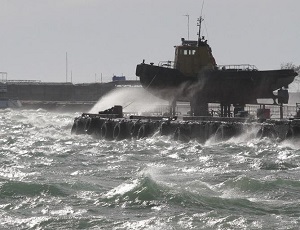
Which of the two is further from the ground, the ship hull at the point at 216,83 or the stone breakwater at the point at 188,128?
the ship hull at the point at 216,83

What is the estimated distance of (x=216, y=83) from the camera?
53344 mm

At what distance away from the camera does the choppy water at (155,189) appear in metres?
20.3

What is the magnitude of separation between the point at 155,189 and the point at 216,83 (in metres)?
30.0

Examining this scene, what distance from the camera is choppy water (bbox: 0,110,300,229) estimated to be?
20.3 meters

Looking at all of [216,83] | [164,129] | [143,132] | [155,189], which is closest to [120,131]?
[143,132]

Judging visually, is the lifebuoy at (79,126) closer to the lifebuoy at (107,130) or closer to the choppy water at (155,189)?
the lifebuoy at (107,130)

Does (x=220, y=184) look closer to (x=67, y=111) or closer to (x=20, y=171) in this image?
(x=20, y=171)

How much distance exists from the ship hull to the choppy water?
542 inches

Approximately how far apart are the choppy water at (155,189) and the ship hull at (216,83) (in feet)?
45.2

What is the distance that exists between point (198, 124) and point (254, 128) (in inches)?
178

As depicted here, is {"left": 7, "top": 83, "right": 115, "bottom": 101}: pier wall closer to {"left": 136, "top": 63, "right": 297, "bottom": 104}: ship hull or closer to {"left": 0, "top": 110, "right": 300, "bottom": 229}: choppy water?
{"left": 136, "top": 63, "right": 297, "bottom": 104}: ship hull

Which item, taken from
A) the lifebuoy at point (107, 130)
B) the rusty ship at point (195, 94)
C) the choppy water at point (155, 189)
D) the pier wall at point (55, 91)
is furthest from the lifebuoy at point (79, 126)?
the pier wall at point (55, 91)

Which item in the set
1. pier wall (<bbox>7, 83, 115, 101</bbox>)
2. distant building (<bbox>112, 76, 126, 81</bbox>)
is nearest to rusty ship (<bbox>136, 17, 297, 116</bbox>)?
pier wall (<bbox>7, 83, 115, 101</bbox>)

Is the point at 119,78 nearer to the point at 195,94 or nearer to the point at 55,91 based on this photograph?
the point at 55,91
